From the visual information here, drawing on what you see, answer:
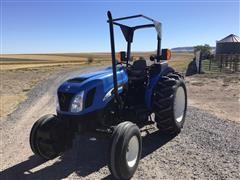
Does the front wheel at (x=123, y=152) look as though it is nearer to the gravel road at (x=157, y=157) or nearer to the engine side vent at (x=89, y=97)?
the gravel road at (x=157, y=157)

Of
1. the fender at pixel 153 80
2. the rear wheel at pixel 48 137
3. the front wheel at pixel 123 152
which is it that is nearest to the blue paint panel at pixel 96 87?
the rear wheel at pixel 48 137

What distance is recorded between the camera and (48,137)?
5504 mm

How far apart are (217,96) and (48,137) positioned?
8207 millimetres

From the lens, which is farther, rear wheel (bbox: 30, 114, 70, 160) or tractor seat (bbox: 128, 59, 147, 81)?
tractor seat (bbox: 128, 59, 147, 81)

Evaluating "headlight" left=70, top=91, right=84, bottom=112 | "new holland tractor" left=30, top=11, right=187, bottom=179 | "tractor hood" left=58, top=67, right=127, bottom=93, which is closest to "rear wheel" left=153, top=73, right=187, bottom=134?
"new holland tractor" left=30, top=11, right=187, bottom=179

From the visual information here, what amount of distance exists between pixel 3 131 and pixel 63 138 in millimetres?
3163

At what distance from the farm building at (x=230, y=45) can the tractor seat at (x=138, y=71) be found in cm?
3006

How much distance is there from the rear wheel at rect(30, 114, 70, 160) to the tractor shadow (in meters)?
0.24

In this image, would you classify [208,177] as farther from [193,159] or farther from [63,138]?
[63,138]

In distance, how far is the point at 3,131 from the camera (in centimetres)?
820

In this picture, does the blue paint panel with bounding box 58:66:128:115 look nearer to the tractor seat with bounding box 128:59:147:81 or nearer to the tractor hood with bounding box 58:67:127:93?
the tractor hood with bounding box 58:67:127:93

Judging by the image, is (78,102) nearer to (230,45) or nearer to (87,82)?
(87,82)

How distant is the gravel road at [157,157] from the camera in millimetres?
5164

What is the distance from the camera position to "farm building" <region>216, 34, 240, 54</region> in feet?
114
